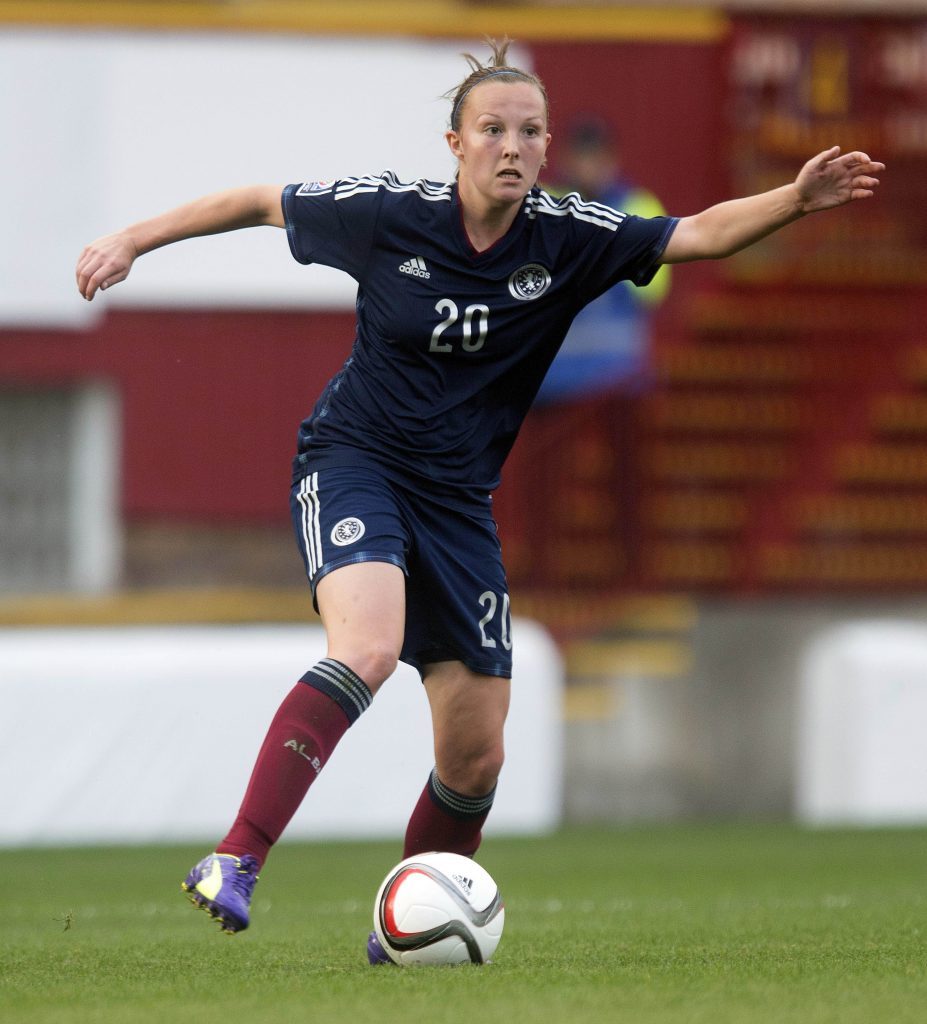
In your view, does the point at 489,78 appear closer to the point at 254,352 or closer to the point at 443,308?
the point at 443,308

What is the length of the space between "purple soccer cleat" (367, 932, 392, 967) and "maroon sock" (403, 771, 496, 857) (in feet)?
1.12

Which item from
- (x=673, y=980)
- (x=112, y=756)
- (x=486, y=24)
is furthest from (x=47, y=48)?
(x=673, y=980)

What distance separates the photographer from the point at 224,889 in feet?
13.7

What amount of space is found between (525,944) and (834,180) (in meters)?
2.19

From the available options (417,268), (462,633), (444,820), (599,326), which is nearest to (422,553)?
(462,633)

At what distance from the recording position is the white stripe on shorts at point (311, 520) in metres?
4.74

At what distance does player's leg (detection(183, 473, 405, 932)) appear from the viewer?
4.36m

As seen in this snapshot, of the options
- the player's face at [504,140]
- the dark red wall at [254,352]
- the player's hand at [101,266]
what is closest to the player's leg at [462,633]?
the player's face at [504,140]

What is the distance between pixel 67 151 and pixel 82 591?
313 cm

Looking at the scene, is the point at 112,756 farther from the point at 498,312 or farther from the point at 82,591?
the point at 498,312

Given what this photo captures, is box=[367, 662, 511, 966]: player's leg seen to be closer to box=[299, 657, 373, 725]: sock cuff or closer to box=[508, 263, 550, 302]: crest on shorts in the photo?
box=[299, 657, 373, 725]: sock cuff

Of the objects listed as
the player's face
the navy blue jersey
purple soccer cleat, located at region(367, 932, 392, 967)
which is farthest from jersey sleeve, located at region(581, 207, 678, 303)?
purple soccer cleat, located at region(367, 932, 392, 967)

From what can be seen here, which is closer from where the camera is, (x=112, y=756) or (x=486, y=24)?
(x=112, y=756)

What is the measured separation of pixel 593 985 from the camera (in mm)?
4332
